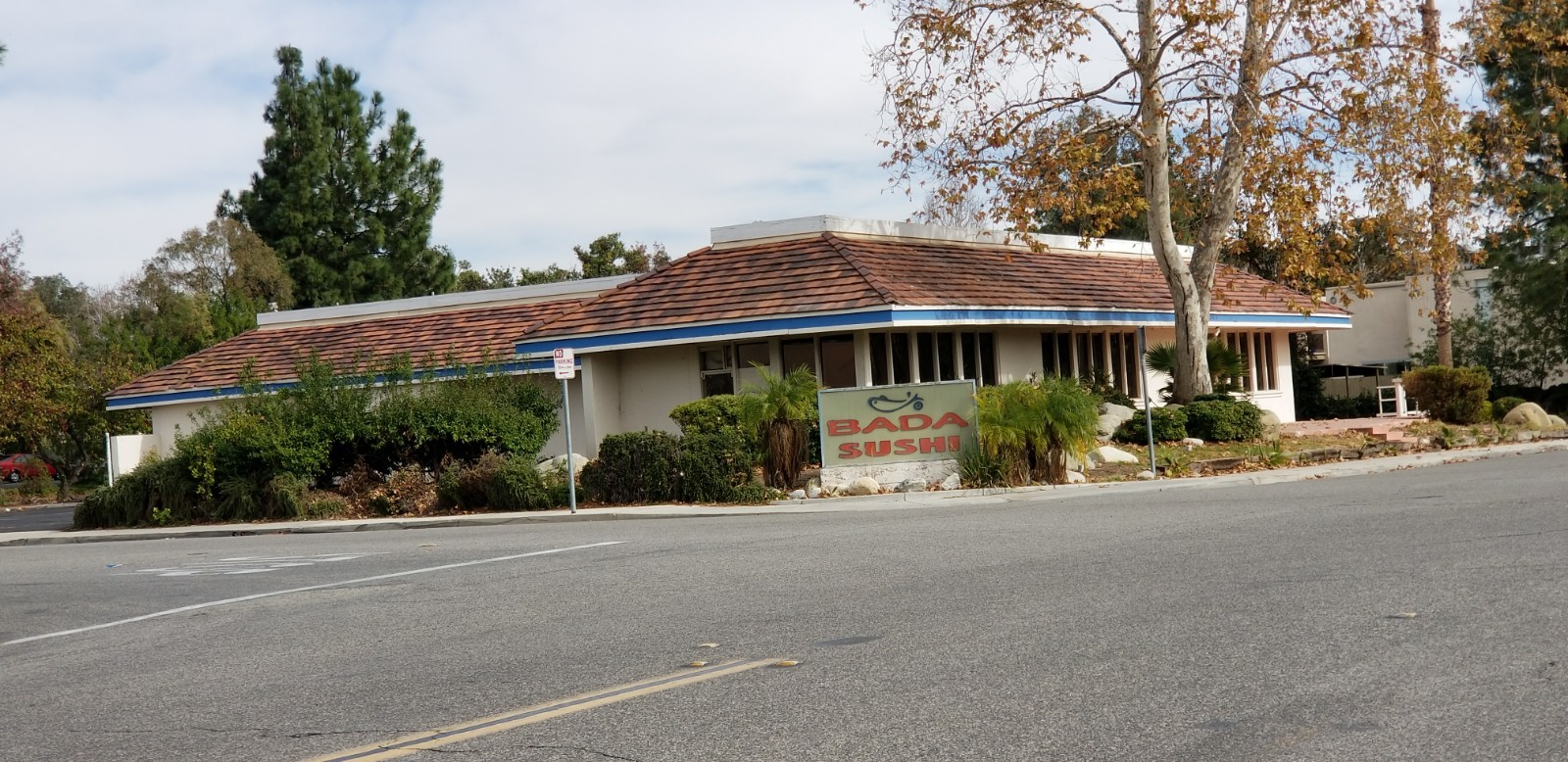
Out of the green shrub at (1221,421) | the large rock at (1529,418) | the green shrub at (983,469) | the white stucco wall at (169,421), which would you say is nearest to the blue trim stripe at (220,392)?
the white stucco wall at (169,421)

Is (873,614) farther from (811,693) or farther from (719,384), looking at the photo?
(719,384)

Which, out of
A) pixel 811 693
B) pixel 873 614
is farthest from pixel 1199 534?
pixel 811 693

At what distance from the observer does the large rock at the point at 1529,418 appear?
31672 mm

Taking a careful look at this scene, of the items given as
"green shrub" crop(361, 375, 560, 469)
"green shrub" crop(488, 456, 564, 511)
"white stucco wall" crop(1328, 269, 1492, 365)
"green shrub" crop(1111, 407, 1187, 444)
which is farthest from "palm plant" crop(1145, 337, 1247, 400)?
"white stucco wall" crop(1328, 269, 1492, 365)

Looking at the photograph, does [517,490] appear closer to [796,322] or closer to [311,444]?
[311,444]

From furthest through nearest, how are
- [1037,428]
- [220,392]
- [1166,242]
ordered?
[220,392]
[1166,242]
[1037,428]

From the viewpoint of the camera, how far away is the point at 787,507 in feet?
70.9

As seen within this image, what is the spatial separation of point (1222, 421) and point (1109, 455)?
3723mm

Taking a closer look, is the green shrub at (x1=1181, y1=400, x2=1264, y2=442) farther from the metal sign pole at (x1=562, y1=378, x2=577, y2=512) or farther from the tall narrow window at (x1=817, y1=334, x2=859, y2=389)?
the metal sign pole at (x1=562, y1=378, x2=577, y2=512)

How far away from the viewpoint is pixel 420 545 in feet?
60.0

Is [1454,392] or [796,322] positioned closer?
[796,322]

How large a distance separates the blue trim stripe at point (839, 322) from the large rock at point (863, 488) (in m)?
3.80

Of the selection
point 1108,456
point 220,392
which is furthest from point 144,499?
point 1108,456

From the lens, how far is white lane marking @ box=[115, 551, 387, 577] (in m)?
16.4
